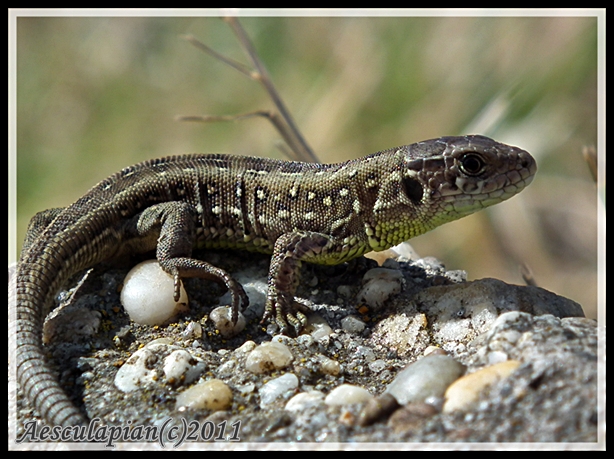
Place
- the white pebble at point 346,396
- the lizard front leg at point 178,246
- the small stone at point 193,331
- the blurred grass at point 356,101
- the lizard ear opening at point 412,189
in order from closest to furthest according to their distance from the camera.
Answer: the white pebble at point 346,396, the small stone at point 193,331, the lizard front leg at point 178,246, the lizard ear opening at point 412,189, the blurred grass at point 356,101

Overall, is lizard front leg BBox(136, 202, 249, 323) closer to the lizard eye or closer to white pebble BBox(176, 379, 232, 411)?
white pebble BBox(176, 379, 232, 411)

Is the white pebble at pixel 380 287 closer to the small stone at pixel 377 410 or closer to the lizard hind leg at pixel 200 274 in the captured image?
the lizard hind leg at pixel 200 274

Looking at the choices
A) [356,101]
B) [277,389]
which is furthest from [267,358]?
[356,101]

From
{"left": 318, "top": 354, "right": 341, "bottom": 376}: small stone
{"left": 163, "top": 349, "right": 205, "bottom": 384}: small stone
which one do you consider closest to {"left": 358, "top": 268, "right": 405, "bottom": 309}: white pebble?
{"left": 318, "top": 354, "right": 341, "bottom": 376}: small stone

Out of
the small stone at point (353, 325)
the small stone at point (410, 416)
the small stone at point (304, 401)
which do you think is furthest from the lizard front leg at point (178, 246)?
the small stone at point (410, 416)

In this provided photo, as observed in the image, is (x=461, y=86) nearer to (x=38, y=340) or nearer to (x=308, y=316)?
(x=308, y=316)

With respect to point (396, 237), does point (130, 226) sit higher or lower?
higher

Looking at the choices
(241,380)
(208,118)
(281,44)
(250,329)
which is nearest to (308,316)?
(250,329)
